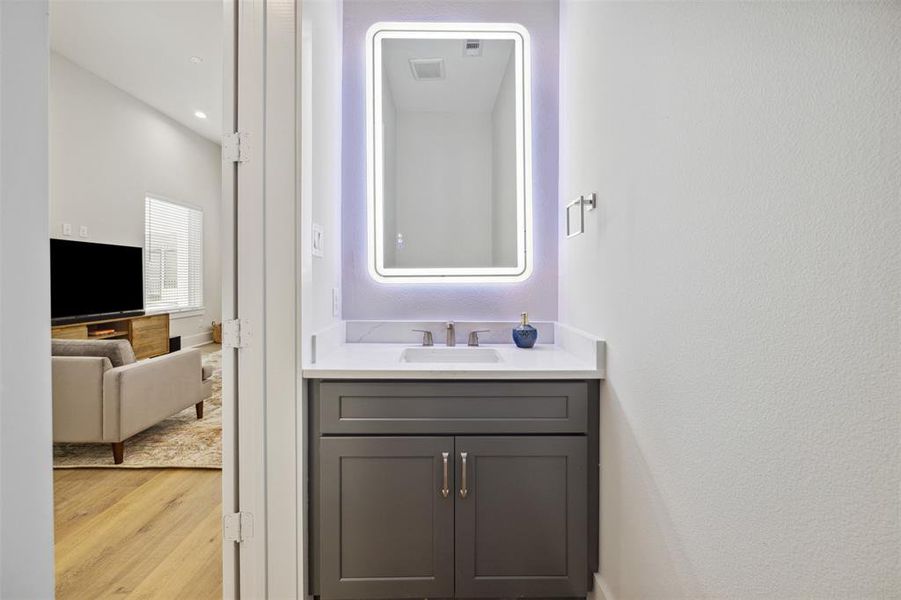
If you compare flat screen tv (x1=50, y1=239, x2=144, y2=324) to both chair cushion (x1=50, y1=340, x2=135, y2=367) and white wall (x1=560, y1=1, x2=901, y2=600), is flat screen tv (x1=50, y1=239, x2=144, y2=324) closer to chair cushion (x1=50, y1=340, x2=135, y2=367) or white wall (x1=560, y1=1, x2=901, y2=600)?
chair cushion (x1=50, y1=340, x2=135, y2=367)

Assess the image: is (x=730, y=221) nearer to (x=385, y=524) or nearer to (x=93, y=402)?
(x=385, y=524)

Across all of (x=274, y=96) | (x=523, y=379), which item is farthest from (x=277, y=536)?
(x=274, y=96)

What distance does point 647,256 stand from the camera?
1156mm

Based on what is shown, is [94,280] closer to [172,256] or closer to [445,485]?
[172,256]

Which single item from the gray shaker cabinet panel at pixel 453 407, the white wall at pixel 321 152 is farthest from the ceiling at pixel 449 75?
the gray shaker cabinet panel at pixel 453 407

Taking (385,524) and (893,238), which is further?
(385,524)

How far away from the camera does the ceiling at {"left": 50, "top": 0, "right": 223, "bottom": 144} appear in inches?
150

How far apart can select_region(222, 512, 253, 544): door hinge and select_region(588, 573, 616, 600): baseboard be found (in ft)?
3.60

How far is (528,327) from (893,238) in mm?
1484

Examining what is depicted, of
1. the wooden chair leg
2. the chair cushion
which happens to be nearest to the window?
the chair cushion

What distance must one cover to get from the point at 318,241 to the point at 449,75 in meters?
1.09

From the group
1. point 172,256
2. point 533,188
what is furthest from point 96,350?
point 172,256

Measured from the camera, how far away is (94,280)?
4.85m

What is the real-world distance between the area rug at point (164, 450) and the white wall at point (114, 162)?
2489mm
